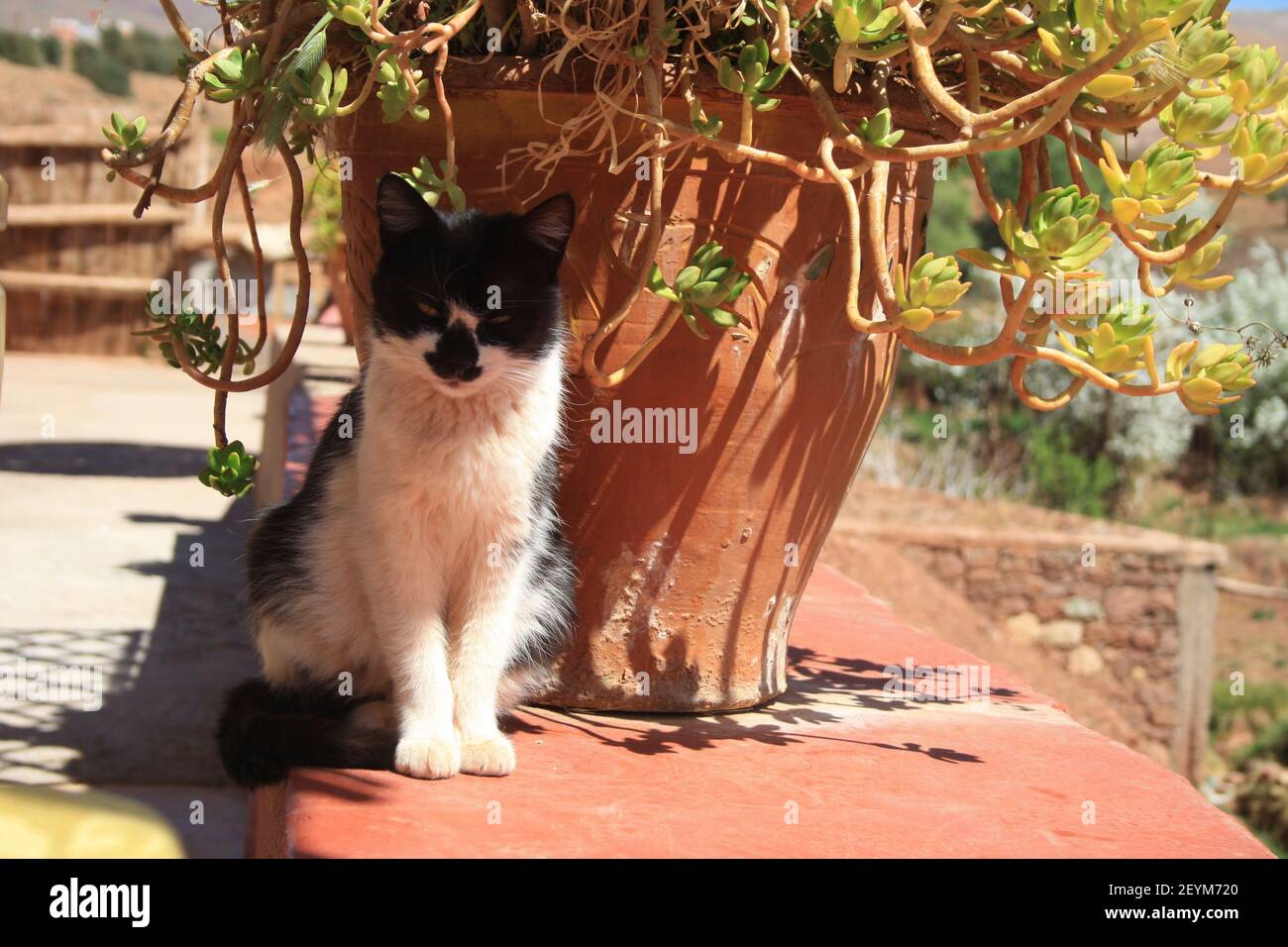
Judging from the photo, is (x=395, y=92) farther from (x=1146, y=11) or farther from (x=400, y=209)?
(x=1146, y=11)

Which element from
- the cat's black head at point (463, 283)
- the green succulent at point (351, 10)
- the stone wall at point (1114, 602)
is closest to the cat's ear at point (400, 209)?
the cat's black head at point (463, 283)

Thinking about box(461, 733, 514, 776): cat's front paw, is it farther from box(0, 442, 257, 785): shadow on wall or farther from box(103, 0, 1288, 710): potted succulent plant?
box(0, 442, 257, 785): shadow on wall

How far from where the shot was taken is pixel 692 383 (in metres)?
2.04

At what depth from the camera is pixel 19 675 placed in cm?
373

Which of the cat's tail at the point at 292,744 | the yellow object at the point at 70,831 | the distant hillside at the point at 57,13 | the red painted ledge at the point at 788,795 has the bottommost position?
the yellow object at the point at 70,831

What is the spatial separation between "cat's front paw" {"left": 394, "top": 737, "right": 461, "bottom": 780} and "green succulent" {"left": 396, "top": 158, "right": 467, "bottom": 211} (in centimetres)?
79

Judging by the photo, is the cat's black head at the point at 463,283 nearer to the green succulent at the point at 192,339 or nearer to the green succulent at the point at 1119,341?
the green succulent at the point at 192,339

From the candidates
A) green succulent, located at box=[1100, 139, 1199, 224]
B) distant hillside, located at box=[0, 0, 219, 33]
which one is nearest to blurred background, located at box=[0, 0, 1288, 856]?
green succulent, located at box=[1100, 139, 1199, 224]

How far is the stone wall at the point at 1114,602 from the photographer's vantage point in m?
7.29

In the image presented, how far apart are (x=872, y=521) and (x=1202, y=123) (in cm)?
582

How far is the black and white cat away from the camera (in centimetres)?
183

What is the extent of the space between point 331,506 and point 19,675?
2239 millimetres

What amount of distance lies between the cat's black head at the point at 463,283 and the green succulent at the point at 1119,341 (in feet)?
2.53

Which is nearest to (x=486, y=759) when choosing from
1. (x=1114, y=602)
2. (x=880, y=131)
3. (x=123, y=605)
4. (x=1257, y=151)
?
(x=880, y=131)
